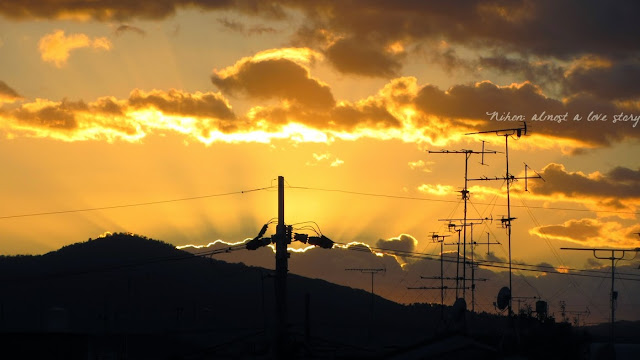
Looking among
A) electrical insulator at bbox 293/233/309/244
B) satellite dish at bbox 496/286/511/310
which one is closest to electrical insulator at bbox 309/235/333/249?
electrical insulator at bbox 293/233/309/244

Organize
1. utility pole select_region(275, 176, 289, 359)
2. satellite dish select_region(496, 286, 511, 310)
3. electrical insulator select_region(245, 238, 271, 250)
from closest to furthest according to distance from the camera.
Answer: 1. utility pole select_region(275, 176, 289, 359)
2. electrical insulator select_region(245, 238, 271, 250)
3. satellite dish select_region(496, 286, 511, 310)

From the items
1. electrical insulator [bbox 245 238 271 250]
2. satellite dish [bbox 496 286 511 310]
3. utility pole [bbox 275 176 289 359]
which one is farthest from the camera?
satellite dish [bbox 496 286 511 310]

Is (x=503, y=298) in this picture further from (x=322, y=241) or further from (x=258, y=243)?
(x=258, y=243)

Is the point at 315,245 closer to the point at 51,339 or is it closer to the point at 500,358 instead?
the point at 500,358

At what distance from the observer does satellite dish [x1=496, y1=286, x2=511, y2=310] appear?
8331 centimetres

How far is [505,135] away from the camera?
9994 centimetres

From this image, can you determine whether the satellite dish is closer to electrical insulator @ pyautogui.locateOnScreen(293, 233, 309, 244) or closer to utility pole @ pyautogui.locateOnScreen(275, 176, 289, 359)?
electrical insulator @ pyautogui.locateOnScreen(293, 233, 309, 244)

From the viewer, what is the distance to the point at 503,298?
83375mm

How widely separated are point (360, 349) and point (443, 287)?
46.4 m

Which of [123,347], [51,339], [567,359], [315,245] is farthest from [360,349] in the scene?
[123,347]

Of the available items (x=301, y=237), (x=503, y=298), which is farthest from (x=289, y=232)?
(x=503, y=298)

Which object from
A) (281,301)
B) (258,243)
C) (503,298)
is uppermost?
(258,243)

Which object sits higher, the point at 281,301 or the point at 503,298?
the point at 281,301

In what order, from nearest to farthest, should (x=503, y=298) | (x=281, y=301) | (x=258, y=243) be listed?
(x=281, y=301) → (x=258, y=243) → (x=503, y=298)
